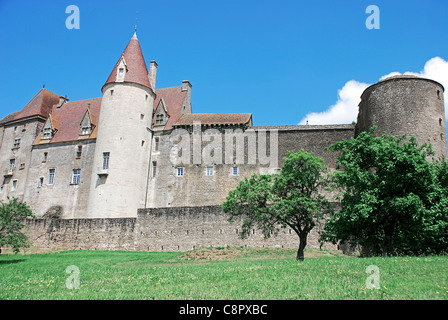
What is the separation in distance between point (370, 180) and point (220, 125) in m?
23.3

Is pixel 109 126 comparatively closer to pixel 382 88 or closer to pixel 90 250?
pixel 90 250

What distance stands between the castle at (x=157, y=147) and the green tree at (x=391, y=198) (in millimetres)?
14881

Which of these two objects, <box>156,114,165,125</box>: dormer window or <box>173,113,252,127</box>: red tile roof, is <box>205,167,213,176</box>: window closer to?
<box>173,113,252,127</box>: red tile roof

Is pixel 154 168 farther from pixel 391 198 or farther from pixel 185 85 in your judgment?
pixel 391 198

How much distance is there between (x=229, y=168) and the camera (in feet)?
138

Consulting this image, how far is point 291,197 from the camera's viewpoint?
23.0 metres

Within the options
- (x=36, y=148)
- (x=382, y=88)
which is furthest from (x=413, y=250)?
(x=36, y=148)

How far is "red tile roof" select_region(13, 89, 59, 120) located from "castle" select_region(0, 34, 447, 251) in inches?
219

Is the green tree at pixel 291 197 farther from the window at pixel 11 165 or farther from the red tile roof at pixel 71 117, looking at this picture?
the window at pixel 11 165

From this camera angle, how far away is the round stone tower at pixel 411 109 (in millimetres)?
35094

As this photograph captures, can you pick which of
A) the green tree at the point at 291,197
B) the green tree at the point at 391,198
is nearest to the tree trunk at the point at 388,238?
the green tree at the point at 391,198

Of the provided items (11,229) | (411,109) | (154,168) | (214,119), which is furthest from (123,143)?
(411,109)
